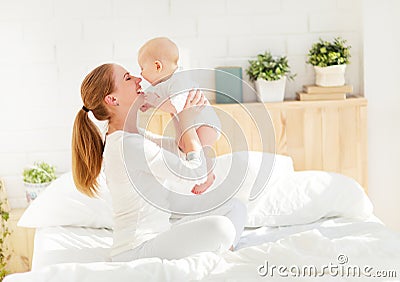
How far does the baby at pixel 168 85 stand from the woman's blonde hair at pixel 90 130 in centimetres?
14

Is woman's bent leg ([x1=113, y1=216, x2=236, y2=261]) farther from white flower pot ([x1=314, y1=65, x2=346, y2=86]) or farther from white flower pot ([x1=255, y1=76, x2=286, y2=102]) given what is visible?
white flower pot ([x1=314, y1=65, x2=346, y2=86])

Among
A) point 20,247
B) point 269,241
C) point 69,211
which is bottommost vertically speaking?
point 20,247

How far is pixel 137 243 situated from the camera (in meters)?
2.44

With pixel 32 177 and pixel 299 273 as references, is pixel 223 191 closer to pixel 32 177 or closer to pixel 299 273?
pixel 299 273

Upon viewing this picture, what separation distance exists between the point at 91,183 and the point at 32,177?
3.21ft

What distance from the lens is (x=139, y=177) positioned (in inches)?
93.9

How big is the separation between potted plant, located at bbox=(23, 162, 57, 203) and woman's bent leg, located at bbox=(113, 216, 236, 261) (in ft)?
3.81

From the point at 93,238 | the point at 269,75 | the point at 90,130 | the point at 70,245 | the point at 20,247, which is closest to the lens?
the point at 90,130

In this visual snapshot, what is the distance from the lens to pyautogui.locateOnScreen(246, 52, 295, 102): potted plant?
3422mm

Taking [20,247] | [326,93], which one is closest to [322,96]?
[326,93]

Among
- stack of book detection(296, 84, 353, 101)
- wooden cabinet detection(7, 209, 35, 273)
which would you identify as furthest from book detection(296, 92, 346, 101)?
wooden cabinet detection(7, 209, 35, 273)

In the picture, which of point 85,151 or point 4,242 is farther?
point 4,242

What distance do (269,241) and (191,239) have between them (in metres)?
0.52

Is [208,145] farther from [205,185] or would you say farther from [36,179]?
[36,179]
